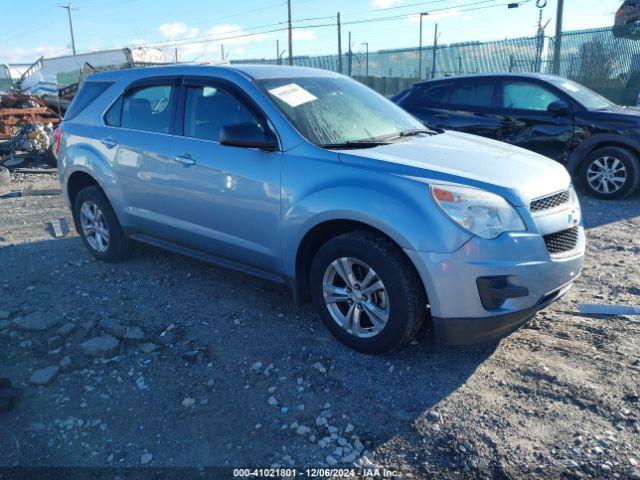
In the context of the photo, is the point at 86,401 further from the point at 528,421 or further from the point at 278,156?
the point at 528,421

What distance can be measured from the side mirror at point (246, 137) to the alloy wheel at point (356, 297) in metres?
0.93

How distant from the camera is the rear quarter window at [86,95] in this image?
5148 millimetres

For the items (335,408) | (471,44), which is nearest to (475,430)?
(335,408)

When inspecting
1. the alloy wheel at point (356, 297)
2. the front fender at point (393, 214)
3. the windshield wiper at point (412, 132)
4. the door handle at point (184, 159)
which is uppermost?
the windshield wiper at point (412, 132)

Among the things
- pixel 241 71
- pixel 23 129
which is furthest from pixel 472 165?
pixel 23 129

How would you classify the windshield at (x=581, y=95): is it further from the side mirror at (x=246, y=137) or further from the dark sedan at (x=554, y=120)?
the side mirror at (x=246, y=137)

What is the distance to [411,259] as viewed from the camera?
3.06 m

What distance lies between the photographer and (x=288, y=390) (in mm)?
3146

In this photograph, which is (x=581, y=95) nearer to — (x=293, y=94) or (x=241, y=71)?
(x=293, y=94)

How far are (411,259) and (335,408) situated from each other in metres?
0.93

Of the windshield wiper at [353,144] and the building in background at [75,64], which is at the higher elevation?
the building in background at [75,64]

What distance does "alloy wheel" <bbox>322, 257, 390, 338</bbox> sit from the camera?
3303 millimetres

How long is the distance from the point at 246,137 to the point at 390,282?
138 centimetres

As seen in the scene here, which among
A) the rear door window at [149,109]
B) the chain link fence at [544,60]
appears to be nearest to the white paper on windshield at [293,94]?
the rear door window at [149,109]
